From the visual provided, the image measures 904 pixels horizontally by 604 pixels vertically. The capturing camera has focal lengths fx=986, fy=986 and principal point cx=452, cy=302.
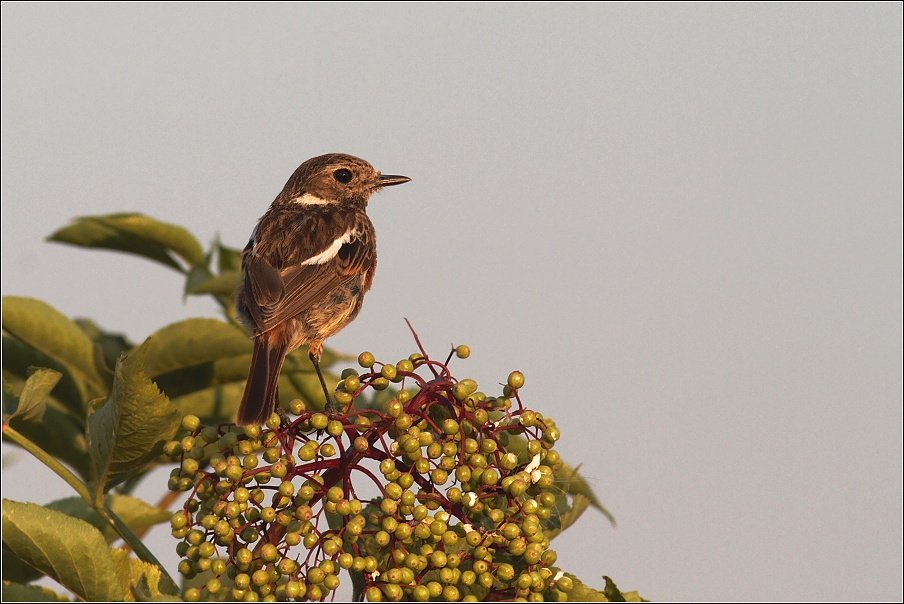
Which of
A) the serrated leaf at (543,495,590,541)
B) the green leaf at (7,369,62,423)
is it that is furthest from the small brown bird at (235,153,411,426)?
the serrated leaf at (543,495,590,541)

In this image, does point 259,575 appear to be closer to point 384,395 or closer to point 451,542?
point 451,542

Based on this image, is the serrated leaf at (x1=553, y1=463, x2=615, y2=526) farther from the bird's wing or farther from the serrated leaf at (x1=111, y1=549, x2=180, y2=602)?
the bird's wing

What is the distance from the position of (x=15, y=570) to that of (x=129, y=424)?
1.59 metres

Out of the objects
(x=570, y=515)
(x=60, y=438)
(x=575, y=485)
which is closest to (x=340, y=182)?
(x=60, y=438)

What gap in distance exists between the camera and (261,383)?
15.9 feet

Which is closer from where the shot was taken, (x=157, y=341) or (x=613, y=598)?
(x=613, y=598)

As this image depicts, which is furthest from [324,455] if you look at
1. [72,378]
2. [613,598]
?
[72,378]

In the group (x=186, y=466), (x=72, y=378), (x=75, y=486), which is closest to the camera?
(x=186, y=466)

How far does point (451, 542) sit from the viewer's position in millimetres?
3342

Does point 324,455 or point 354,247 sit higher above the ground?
point 354,247

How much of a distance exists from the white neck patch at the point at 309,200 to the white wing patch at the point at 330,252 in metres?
0.95

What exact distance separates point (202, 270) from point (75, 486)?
2878 mm

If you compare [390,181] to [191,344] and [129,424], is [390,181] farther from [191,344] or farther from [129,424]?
[129,424]

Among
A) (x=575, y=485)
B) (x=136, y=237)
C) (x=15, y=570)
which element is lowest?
(x=15, y=570)
